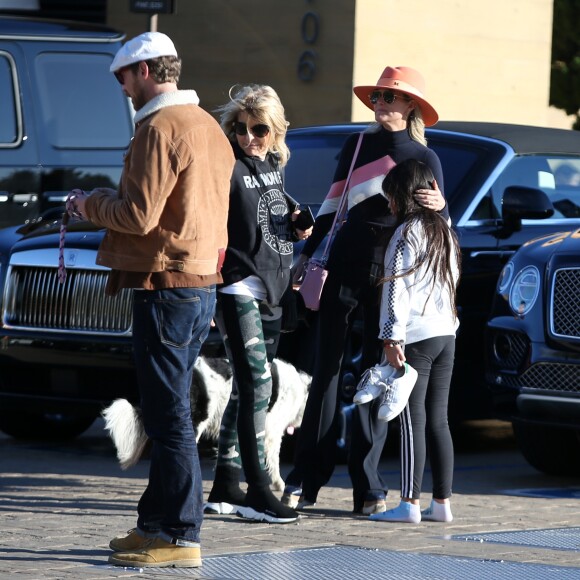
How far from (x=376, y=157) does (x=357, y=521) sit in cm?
158

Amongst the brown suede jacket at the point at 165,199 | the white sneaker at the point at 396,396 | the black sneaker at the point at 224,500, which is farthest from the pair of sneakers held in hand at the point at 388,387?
the brown suede jacket at the point at 165,199

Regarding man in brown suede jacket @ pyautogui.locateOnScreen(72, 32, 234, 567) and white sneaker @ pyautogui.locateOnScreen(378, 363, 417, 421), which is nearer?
man in brown suede jacket @ pyautogui.locateOnScreen(72, 32, 234, 567)

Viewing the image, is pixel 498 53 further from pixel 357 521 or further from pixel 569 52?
pixel 357 521

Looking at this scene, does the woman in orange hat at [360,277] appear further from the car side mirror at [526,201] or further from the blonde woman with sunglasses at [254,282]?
the car side mirror at [526,201]

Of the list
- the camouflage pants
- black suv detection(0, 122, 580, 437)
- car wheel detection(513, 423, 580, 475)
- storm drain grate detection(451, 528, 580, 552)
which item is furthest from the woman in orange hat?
car wheel detection(513, 423, 580, 475)

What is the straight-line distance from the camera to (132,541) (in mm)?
5824

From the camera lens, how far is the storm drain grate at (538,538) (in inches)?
250

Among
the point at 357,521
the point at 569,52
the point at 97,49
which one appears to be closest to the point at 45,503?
the point at 357,521

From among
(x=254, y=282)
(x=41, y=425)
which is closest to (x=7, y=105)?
(x=41, y=425)

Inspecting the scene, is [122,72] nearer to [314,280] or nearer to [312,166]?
[314,280]

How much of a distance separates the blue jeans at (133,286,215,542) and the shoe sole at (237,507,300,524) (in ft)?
3.20

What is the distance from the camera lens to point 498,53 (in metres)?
20.9

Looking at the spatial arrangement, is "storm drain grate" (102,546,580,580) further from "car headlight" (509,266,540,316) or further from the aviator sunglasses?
"car headlight" (509,266,540,316)

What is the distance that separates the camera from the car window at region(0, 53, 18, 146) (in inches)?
407
